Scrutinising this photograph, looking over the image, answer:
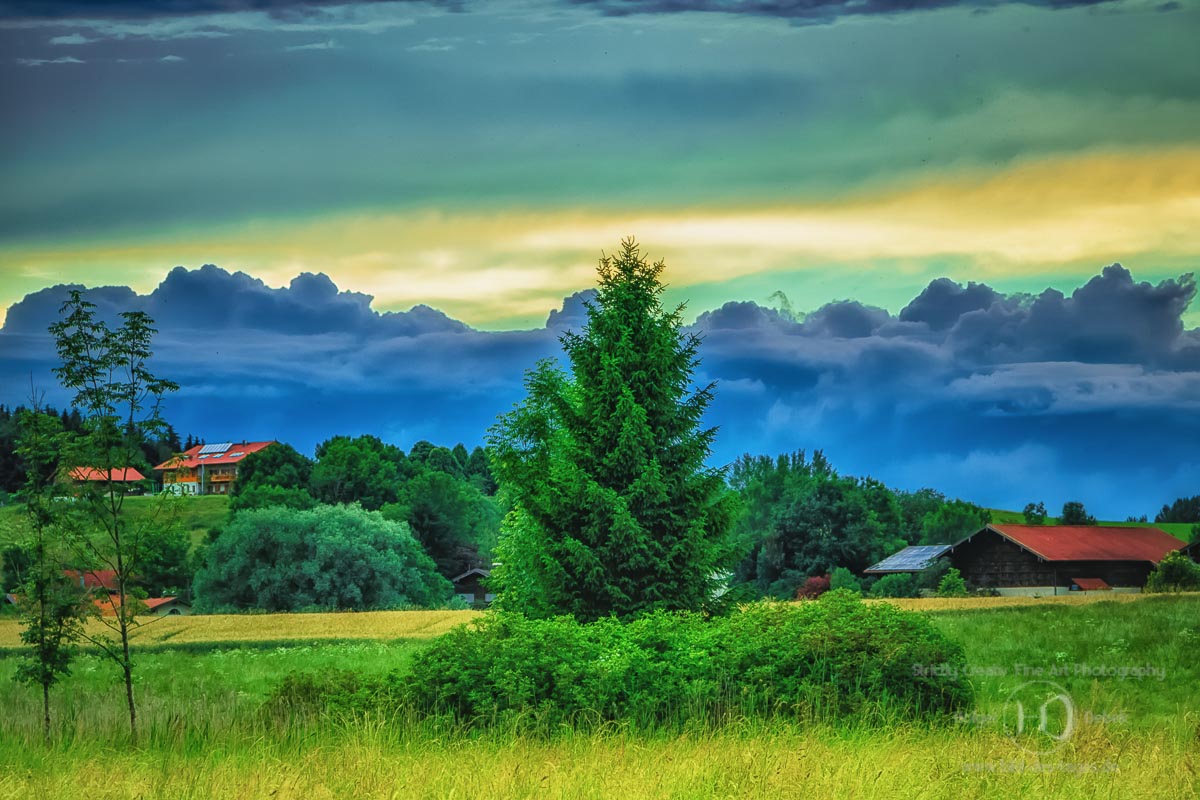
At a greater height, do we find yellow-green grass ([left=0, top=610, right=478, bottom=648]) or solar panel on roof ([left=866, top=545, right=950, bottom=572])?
solar panel on roof ([left=866, top=545, right=950, bottom=572])

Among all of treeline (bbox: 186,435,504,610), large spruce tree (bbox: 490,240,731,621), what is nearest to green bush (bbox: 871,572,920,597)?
treeline (bbox: 186,435,504,610)

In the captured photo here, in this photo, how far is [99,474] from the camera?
17.2m

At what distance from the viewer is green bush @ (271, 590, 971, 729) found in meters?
14.4

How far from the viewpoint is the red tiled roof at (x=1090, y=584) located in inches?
2420

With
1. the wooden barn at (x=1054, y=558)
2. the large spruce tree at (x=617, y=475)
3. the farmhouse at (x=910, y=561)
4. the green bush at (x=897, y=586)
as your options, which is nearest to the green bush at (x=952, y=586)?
the wooden barn at (x=1054, y=558)

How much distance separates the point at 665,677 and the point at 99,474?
30.4 feet

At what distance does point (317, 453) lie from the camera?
125m

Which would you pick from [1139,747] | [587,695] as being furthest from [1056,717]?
[587,695]

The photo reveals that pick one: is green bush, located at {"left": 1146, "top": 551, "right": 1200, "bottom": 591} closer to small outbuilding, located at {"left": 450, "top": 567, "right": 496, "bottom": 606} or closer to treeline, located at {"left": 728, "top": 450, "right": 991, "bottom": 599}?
treeline, located at {"left": 728, "top": 450, "right": 991, "bottom": 599}

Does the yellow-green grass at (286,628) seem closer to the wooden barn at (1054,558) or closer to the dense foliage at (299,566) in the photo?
the dense foliage at (299,566)

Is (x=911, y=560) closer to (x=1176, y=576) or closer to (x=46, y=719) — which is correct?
(x=1176, y=576)

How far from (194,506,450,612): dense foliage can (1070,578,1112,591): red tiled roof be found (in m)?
40.7

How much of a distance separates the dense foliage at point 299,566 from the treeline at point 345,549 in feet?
0.21

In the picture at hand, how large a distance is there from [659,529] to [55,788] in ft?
51.6
